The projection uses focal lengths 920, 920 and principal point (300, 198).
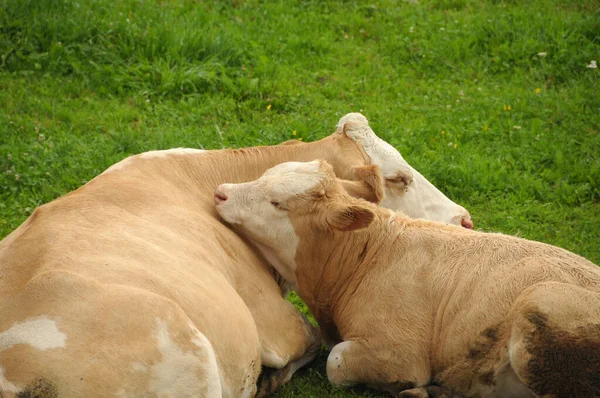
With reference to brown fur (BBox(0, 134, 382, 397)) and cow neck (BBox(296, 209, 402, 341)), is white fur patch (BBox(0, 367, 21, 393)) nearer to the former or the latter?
brown fur (BBox(0, 134, 382, 397))

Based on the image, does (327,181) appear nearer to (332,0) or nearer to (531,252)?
(531,252)

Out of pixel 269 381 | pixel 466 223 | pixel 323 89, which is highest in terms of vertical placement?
pixel 466 223

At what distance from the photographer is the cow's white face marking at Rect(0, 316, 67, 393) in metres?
4.81

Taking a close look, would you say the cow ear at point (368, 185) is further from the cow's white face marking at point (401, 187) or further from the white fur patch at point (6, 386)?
the white fur patch at point (6, 386)

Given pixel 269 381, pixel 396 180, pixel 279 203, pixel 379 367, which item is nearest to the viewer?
pixel 379 367

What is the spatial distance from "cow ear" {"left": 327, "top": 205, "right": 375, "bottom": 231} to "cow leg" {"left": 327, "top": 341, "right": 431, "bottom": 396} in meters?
0.85

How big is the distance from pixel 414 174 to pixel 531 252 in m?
1.78

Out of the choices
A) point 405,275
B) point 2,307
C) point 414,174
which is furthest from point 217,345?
point 414,174

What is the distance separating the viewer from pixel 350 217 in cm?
670

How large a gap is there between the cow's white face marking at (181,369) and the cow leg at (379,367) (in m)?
1.47

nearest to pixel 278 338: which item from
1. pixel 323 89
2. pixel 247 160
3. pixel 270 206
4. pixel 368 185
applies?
pixel 270 206

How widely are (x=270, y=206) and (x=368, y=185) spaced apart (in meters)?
0.89

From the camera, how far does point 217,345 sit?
18.2 feet

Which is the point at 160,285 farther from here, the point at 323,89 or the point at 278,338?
the point at 323,89
